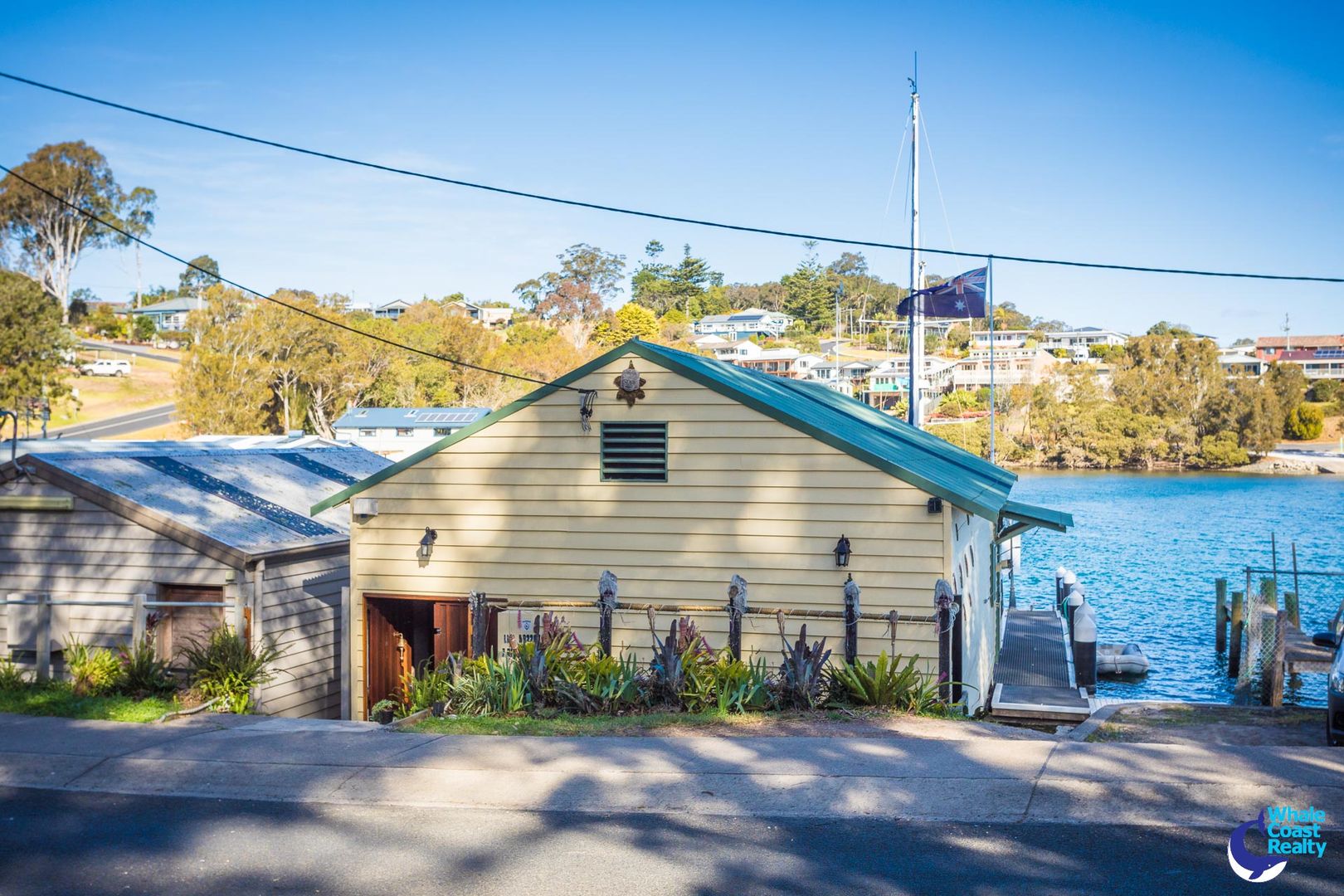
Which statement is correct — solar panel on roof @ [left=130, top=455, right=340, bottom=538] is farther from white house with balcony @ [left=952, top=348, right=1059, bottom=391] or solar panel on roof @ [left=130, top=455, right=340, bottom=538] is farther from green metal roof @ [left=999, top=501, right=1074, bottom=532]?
white house with balcony @ [left=952, top=348, right=1059, bottom=391]

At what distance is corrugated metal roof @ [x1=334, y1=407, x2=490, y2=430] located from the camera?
225ft

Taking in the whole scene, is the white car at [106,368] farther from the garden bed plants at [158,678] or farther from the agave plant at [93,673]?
the agave plant at [93,673]

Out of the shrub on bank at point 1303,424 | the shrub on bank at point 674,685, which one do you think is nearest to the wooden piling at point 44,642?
the shrub on bank at point 674,685

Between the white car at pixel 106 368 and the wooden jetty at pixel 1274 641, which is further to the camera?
the white car at pixel 106 368

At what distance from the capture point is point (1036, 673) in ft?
63.7

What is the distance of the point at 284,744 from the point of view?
10562mm

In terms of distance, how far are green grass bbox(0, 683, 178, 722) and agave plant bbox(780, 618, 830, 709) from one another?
263 inches

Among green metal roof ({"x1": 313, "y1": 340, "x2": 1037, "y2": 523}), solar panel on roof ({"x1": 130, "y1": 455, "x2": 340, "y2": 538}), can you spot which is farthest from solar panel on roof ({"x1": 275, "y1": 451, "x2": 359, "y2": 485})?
green metal roof ({"x1": 313, "y1": 340, "x2": 1037, "y2": 523})

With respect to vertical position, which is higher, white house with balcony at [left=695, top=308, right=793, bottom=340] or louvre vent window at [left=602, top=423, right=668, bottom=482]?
white house with balcony at [left=695, top=308, right=793, bottom=340]

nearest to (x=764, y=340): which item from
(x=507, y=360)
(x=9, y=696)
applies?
(x=507, y=360)

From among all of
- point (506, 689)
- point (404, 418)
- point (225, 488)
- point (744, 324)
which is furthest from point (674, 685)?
point (744, 324)

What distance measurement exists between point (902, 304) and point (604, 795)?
23.7m

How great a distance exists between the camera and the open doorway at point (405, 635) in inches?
578

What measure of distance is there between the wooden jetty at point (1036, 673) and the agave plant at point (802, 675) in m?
4.95
